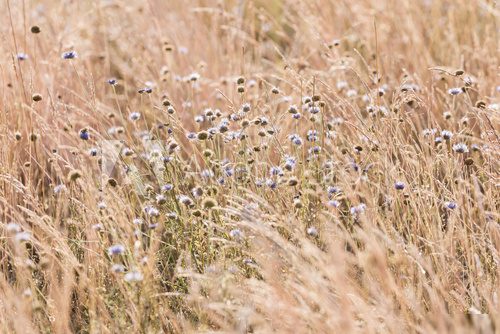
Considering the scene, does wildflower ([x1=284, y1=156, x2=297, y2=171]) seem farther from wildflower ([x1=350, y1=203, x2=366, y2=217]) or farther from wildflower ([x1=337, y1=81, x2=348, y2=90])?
wildflower ([x1=337, y1=81, x2=348, y2=90])

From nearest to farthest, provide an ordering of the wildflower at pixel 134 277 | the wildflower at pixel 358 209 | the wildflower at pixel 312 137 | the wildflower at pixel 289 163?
the wildflower at pixel 134 277
the wildflower at pixel 358 209
the wildflower at pixel 289 163
the wildflower at pixel 312 137

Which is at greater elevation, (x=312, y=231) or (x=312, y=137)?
(x=312, y=137)

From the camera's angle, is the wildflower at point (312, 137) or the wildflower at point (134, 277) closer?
the wildflower at point (134, 277)

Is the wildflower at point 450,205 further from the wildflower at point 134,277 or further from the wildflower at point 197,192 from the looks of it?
the wildflower at point 134,277

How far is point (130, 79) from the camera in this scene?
4758 mm

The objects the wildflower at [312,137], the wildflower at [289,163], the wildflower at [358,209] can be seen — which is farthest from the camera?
the wildflower at [312,137]

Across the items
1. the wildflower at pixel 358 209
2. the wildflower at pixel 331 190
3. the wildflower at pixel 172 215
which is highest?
the wildflower at pixel 358 209

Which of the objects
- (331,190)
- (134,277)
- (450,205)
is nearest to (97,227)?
(134,277)

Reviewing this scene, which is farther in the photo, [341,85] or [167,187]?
[341,85]

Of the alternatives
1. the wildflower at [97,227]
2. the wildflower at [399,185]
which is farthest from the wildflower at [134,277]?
the wildflower at [399,185]

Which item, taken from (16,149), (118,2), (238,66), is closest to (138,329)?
(16,149)

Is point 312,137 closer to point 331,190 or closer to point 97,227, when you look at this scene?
point 331,190

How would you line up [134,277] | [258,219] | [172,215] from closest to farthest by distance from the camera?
[134,277] → [258,219] → [172,215]

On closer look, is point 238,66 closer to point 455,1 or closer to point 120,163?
point 455,1
